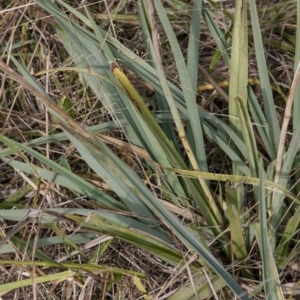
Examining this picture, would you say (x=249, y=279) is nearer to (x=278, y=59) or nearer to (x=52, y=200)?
(x=52, y=200)

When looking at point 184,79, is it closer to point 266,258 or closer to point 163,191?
point 163,191

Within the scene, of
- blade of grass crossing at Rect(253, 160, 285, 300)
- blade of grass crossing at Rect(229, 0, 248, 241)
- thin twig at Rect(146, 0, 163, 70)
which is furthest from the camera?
blade of grass crossing at Rect(229, 0, 248, 241)

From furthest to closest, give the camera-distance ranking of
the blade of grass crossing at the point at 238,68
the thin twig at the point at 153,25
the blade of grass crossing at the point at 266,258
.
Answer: the blade of grass crossing at the point at 238,68
the blade of grass crossing at the point at 266,258
the thin twig at the point at 153,25

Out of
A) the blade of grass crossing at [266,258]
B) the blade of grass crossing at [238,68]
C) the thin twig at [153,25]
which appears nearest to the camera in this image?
the thin twig at [153,25]

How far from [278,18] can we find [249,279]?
729 millimetres

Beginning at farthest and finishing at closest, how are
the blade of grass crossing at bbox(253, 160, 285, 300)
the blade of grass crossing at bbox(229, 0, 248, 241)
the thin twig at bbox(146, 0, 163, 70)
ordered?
the blade of grass crossing at bbox(229, 0, 248, 241) < the blade of grass crossing at bbox(253, 160, 285, 300) < the thin twig at bbox(146, 0, 163, 70)

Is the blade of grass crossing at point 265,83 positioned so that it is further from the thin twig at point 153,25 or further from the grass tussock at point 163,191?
the thin twig at point 153,25

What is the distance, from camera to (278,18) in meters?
1.31

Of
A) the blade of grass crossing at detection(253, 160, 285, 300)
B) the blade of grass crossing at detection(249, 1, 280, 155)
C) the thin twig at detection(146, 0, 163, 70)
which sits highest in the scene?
the thin twig at detection(146, 0, 163, 70)

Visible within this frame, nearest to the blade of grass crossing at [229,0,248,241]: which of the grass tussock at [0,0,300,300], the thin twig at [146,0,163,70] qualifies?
the grass tussock at [0,0,300,300]

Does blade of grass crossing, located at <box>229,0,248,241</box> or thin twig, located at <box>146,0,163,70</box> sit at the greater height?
thin twig, located at <box>146,0,163,70</box>

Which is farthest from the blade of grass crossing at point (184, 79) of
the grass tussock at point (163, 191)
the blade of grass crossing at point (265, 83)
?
the blade of grass crossing at point (265, 83)

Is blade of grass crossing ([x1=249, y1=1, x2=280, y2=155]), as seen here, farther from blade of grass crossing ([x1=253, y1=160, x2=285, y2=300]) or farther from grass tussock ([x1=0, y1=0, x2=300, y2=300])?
blade of grass crossing ([x1=253, y1=160, x2=285, y2=300])

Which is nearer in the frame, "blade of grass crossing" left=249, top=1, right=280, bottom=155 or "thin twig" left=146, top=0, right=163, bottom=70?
"thin twig" left=146, top=0, right=163, bottom=70
